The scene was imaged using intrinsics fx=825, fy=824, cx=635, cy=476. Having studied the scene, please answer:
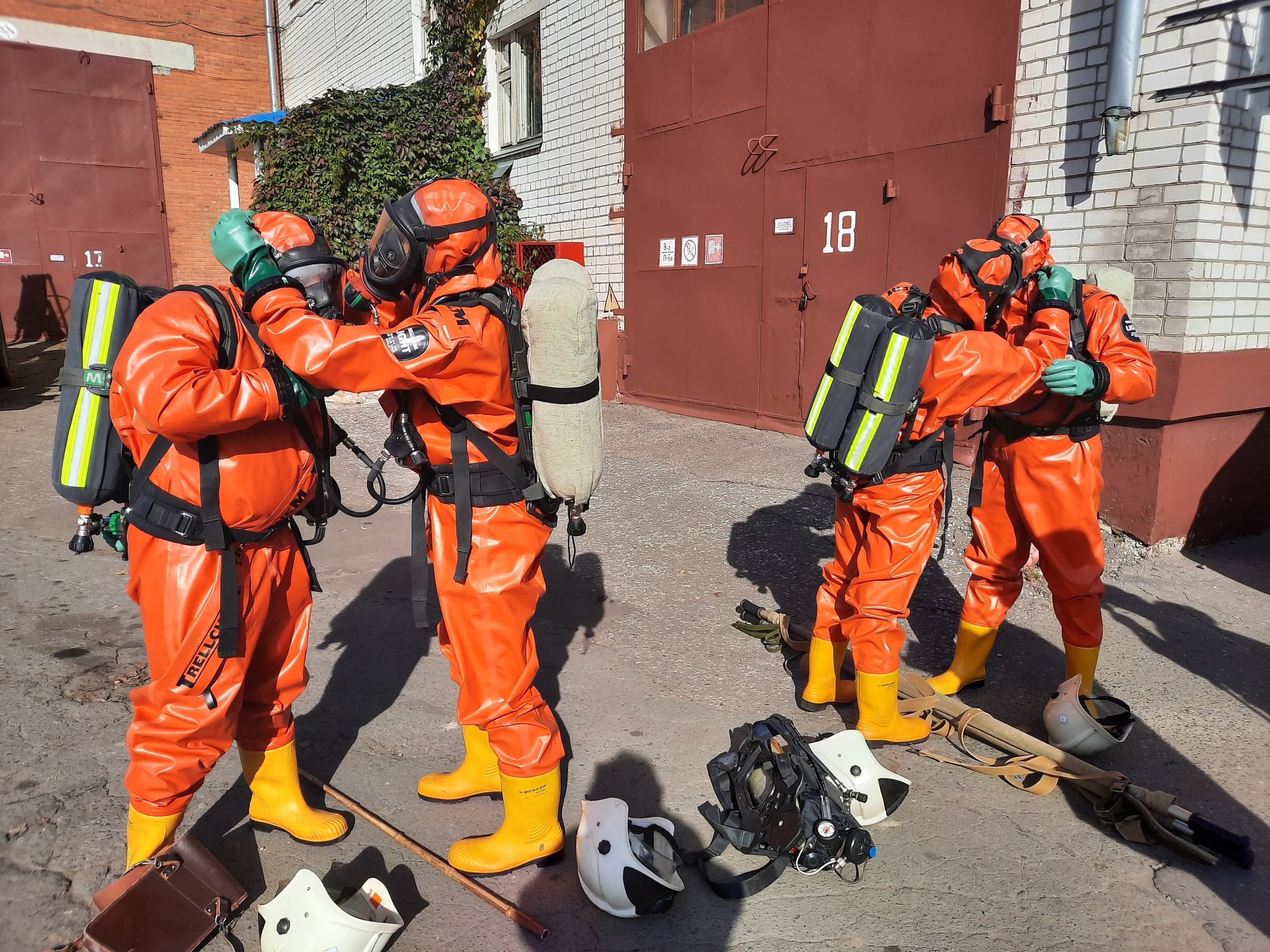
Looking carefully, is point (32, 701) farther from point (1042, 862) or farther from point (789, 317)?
point (789, 317)

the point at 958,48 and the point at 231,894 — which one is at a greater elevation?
the point at 958,48

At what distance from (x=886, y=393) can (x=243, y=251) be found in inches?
83.2

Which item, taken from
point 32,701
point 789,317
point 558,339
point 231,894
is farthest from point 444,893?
point 789,317

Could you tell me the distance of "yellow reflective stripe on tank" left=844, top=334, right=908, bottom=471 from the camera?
2.88m

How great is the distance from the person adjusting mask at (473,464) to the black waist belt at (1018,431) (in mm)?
2032

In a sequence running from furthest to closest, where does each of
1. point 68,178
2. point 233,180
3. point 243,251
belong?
point 233,180
point 68,178
point 243,251

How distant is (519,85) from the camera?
12.0 metres

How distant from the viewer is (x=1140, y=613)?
15.7ft

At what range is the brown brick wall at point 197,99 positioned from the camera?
652 inches

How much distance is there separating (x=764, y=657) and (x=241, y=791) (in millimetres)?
2450

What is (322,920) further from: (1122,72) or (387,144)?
(387,144)

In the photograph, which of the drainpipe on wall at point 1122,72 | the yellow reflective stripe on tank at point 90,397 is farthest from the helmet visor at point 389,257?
the drainpipe on wall at point 1122,72

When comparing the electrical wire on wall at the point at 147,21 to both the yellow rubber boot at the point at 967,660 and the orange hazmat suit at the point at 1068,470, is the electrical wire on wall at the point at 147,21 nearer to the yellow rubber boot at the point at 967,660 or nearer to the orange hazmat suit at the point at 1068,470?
the orange hazmat suit at the point at 1068,470

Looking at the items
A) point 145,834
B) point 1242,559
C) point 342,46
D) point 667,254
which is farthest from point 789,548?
point 342,46
